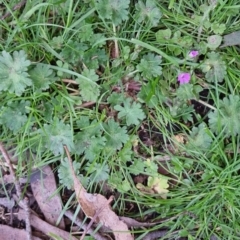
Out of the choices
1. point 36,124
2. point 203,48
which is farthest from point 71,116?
point 203,48

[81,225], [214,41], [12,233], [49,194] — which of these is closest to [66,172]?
[49,194]

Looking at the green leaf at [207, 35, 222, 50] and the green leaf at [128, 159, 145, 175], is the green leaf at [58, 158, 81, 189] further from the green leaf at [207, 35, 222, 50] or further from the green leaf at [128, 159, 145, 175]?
the green leaf at [207, 35, 222, 50]

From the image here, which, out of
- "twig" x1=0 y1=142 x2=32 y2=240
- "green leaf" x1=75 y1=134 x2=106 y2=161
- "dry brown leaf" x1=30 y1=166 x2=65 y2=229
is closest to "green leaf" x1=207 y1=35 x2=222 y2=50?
"green leaf" x1=75 y1=134 x2=106 y2=161

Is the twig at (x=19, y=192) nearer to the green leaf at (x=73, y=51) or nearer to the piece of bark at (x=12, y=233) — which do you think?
the piece of bark at (x=12, y=233)

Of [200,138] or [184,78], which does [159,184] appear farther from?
[184,78]

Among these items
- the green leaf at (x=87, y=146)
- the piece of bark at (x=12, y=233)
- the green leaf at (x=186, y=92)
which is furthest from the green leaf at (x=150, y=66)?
the piece of bark at (x=12, y=233)

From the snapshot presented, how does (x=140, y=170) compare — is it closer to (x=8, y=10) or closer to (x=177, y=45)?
(x=177, y=45)
